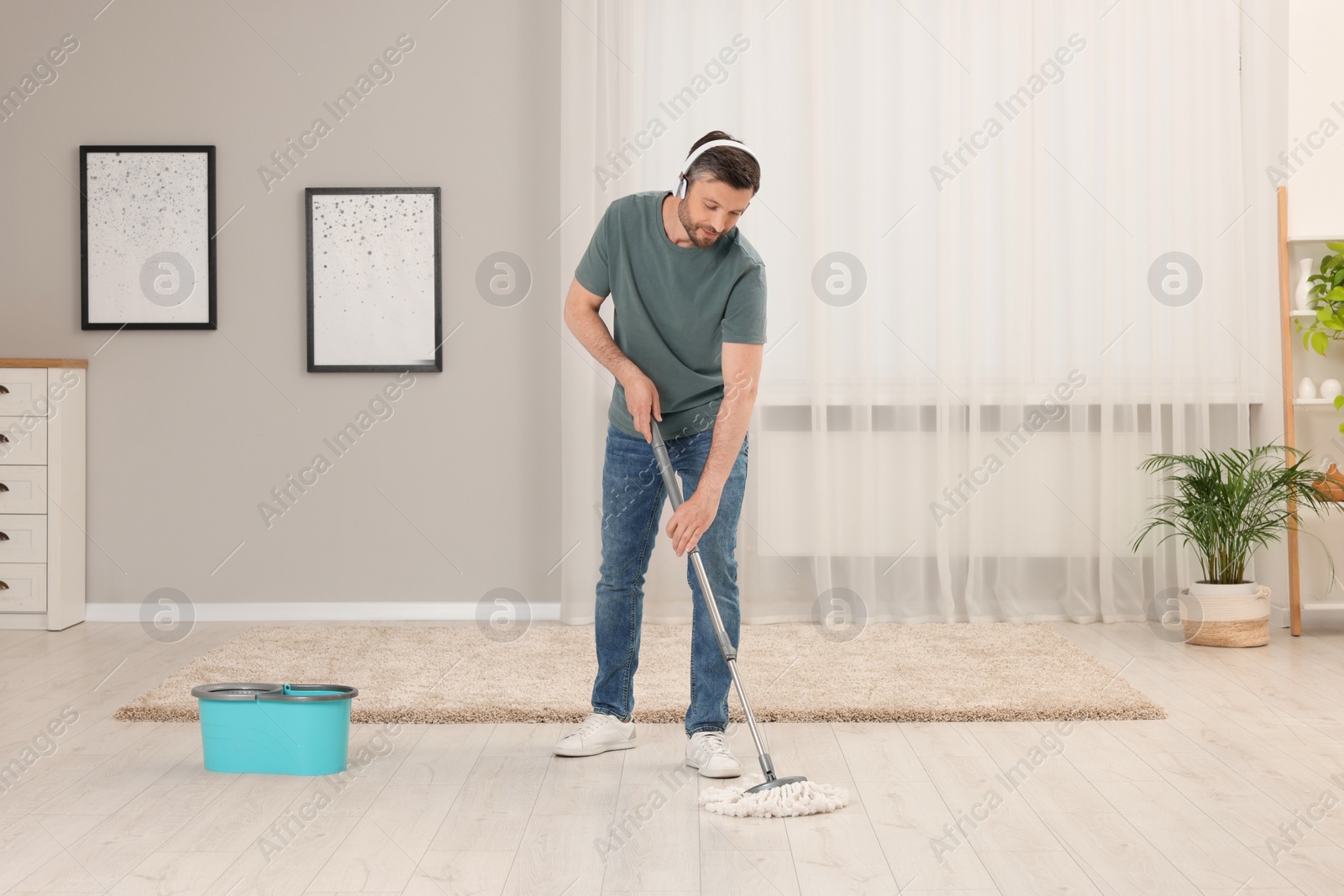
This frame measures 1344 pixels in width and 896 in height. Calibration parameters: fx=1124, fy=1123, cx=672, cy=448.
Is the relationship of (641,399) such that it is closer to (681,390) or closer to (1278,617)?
(681,390)

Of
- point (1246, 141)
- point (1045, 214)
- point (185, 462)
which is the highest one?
point (1246, 141)

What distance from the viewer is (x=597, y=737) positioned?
2248 millimetres

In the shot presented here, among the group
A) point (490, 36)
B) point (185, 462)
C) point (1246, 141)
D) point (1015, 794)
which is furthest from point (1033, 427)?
point (185, 462)

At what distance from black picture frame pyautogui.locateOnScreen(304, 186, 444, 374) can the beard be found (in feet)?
6.17

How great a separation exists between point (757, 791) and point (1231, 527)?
2.08m

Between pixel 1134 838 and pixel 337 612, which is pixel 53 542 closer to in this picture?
pixel 337 612

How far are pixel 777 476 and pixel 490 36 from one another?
68.1 inches

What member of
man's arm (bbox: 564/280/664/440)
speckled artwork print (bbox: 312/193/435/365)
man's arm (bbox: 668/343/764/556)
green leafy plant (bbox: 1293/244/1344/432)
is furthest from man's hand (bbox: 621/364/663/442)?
green leafy plant (bbox: 1293/244/1344/432)

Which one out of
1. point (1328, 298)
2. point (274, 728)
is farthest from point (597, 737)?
point (1328, 298)

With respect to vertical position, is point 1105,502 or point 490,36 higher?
point 490,36

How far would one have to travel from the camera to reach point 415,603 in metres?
3.76

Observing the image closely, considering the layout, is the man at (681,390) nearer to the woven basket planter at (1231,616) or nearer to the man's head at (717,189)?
the man's head at (717,189)

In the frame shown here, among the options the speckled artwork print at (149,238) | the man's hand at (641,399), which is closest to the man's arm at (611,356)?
the man's hand at (641,399)

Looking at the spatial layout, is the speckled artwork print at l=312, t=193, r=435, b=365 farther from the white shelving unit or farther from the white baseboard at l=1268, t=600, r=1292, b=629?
the white baseboard at l=1268, t=600, r=1292, b=629
